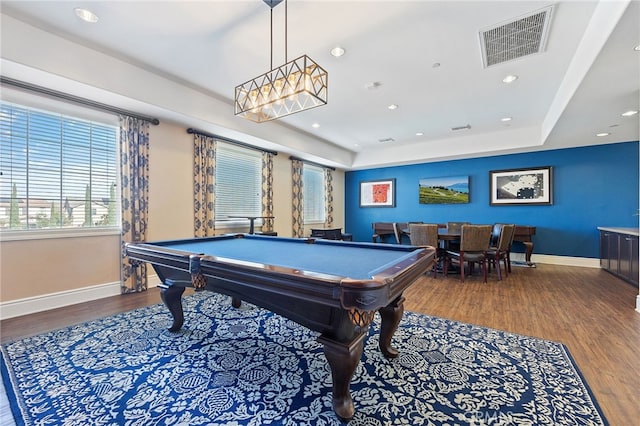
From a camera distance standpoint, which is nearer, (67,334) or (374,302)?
(374,302)

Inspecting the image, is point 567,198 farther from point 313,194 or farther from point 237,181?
point 237,181

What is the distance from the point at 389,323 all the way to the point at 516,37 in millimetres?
2963

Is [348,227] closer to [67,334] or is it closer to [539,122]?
[539,122]

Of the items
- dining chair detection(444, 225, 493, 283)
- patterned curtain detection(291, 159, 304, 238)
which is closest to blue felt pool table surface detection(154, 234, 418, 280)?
dining chair detection(444, 225, 493, 283)

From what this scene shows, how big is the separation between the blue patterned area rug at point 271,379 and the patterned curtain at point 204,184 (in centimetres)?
202

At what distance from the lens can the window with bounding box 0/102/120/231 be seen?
2.71m

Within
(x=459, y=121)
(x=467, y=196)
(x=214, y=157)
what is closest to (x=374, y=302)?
(x=214, y=157)

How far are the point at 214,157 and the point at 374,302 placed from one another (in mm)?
4180

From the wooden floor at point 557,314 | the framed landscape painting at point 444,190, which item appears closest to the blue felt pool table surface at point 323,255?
the wooden floor at point 557,314

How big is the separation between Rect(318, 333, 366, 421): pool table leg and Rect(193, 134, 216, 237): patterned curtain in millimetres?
3513

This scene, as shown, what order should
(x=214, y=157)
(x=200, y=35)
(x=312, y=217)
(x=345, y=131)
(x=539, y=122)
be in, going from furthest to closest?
(x=312, y=217)
(x=345, y=131)
(x=539, y=122)
(x=214, y=157)
(x=200, y=35)

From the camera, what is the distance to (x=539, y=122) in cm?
487

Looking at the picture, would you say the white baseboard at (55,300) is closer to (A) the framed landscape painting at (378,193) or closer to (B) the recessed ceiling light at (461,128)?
(A) the framed landscape painting at (378,193)

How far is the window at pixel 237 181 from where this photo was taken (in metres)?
4.75
